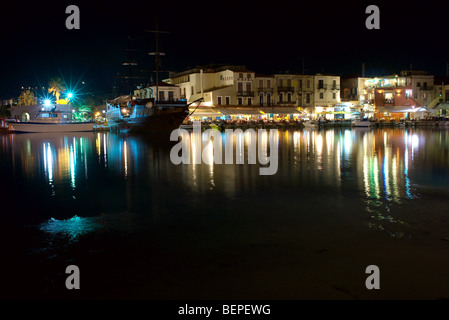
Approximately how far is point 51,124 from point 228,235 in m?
51.5


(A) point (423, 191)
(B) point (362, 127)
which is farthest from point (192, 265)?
(B) point (362, 127)

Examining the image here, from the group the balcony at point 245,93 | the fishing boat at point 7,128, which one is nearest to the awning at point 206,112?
the balcony at point 245,93

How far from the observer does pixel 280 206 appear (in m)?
9.81

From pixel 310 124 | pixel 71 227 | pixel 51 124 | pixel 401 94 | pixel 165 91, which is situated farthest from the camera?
pixel 401 94

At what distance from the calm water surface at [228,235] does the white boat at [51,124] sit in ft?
136

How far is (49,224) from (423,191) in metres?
9.08

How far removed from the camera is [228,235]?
297 inches

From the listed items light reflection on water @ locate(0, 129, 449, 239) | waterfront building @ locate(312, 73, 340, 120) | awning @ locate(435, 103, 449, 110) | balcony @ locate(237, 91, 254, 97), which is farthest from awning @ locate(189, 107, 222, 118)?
light reflection on water @ locate(0, 129, 449, 239)

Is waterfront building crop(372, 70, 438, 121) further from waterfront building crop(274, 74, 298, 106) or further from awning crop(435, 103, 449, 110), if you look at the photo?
waterfront building crop(274, 74, 298, 106)

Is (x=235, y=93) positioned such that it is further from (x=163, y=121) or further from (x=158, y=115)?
(x=158, y=115)

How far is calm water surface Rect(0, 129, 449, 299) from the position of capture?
5.47 m

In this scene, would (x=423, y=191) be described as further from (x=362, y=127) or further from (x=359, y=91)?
(x=359, y=91)

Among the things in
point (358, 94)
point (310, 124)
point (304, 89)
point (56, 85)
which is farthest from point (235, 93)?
point (56, 85)

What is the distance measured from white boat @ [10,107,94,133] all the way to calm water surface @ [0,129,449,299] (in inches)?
1629
